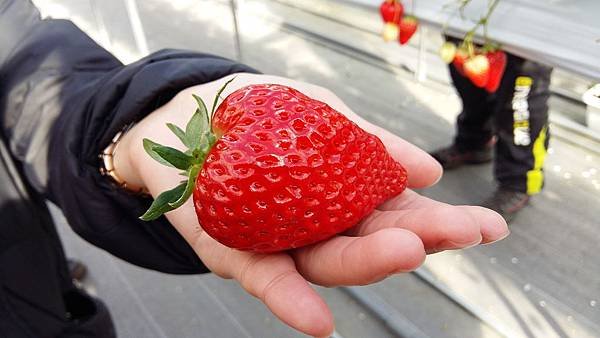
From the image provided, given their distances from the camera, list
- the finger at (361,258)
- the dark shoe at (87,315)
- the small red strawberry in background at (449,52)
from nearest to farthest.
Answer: the finger at (361,258) → the dark shoe at (87,315) → the small red strawberry in background at (449,52)

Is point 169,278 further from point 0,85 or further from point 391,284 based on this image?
point 0,85

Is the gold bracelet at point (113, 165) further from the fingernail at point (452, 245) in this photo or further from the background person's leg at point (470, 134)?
the background person's leg at point (470, 134)

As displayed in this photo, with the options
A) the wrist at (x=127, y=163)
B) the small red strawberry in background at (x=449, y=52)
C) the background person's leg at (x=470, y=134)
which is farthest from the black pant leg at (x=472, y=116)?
the wrist at (x=127, y=163)

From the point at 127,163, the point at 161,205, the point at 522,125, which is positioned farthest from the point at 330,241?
the point at 522,125

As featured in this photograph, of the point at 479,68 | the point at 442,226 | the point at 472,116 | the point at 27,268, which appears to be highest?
the point at 442,226

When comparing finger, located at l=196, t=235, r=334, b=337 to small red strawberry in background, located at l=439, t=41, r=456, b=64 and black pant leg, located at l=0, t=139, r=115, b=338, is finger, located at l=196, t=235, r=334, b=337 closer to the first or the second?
black pant leg, located at l=0, t=139, r=115, b=338

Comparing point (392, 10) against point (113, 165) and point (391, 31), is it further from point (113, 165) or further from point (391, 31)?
point (113, 165)
